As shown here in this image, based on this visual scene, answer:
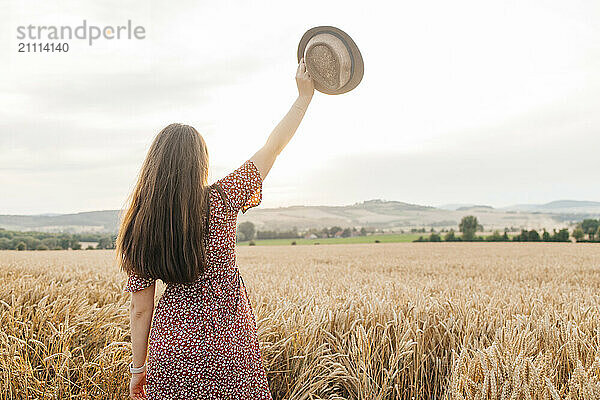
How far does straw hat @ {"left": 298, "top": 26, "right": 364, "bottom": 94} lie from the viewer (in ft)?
8.97

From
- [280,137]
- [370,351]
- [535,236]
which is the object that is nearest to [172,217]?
[280,137]

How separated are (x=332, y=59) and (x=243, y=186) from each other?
927mm

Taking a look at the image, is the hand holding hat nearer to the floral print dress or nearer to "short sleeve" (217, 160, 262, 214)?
"short sleeve" (217, 160, 262, 214)

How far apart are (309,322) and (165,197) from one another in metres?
1.57

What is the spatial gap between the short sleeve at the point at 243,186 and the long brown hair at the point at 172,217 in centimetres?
13

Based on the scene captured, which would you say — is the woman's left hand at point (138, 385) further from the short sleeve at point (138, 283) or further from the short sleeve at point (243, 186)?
the short sleeve at point (243, 186)

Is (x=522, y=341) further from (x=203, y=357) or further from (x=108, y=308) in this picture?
(x=108, y=308)

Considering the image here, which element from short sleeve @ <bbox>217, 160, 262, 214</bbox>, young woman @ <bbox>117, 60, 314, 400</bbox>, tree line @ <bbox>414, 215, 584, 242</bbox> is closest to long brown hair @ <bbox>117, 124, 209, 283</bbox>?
young woman @ <bbox>117, 60, 314, 400</bbox>

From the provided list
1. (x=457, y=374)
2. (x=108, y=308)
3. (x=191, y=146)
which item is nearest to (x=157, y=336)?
(x=191, y=146)

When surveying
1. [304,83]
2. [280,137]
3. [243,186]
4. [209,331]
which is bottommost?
[209,331]

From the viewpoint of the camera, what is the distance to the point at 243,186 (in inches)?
97.7

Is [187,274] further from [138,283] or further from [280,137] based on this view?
[280,137]

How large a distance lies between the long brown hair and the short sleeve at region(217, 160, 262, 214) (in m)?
0.13

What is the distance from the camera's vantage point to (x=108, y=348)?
A: 327 centimetres
